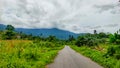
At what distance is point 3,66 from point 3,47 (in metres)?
5.03

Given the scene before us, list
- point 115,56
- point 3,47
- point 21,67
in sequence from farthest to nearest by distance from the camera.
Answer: point 115,56 < point 3,47 < point 21,67

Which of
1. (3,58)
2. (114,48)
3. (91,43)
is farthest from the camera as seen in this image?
(91,43)

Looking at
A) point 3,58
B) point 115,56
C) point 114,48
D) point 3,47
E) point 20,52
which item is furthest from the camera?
point 114,48

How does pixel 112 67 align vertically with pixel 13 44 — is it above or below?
below

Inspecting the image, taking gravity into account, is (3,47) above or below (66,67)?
above

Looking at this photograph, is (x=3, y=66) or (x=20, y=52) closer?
(x=3, y=66)

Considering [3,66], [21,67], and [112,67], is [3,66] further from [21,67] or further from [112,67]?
[112,67]

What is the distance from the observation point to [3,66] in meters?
13.4

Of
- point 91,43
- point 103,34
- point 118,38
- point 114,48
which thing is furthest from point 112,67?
point 103,34

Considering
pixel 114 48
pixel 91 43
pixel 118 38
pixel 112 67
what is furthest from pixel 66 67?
pixel 91 43

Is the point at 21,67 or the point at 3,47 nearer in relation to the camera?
the point at 21,67

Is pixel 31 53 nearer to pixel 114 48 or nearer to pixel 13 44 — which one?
pixel 13 44

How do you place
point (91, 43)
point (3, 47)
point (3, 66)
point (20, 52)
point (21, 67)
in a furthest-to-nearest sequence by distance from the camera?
1. point (91, 43)
2. point (20, 52)
3. point (3, 47)
4. point (21, 67)
5. point (3, 66)

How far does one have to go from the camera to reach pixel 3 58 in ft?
52.6
